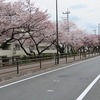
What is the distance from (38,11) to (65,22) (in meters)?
28.4

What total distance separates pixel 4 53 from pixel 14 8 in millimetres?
21009

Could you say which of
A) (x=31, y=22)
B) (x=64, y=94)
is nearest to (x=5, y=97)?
(x=64, y=94)

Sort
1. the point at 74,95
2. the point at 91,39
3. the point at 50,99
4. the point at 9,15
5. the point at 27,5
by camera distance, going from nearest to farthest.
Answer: the point at 50,99 < the point at 74,95 < the point at 9,15 < the point at 27,5 < the point at 91,39

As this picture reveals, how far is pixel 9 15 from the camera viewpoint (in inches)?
1065

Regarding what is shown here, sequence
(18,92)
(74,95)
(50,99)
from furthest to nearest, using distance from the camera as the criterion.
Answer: (18,92), (74,95), (50,99)

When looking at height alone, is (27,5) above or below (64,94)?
above

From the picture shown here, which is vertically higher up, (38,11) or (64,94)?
(38,11)

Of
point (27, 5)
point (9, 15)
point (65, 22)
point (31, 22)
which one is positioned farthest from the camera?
point (65, 22)

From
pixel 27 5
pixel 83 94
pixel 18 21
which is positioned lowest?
pixel 83 94

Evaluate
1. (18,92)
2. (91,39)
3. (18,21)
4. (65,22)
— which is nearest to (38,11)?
(18,21)

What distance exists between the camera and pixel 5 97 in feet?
33.3

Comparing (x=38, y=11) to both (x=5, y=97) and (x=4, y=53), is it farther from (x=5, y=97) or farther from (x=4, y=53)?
(x=5, y=97)

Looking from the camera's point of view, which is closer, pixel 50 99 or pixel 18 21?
pixel 50 99

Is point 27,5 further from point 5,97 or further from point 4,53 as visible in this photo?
point 5,97
